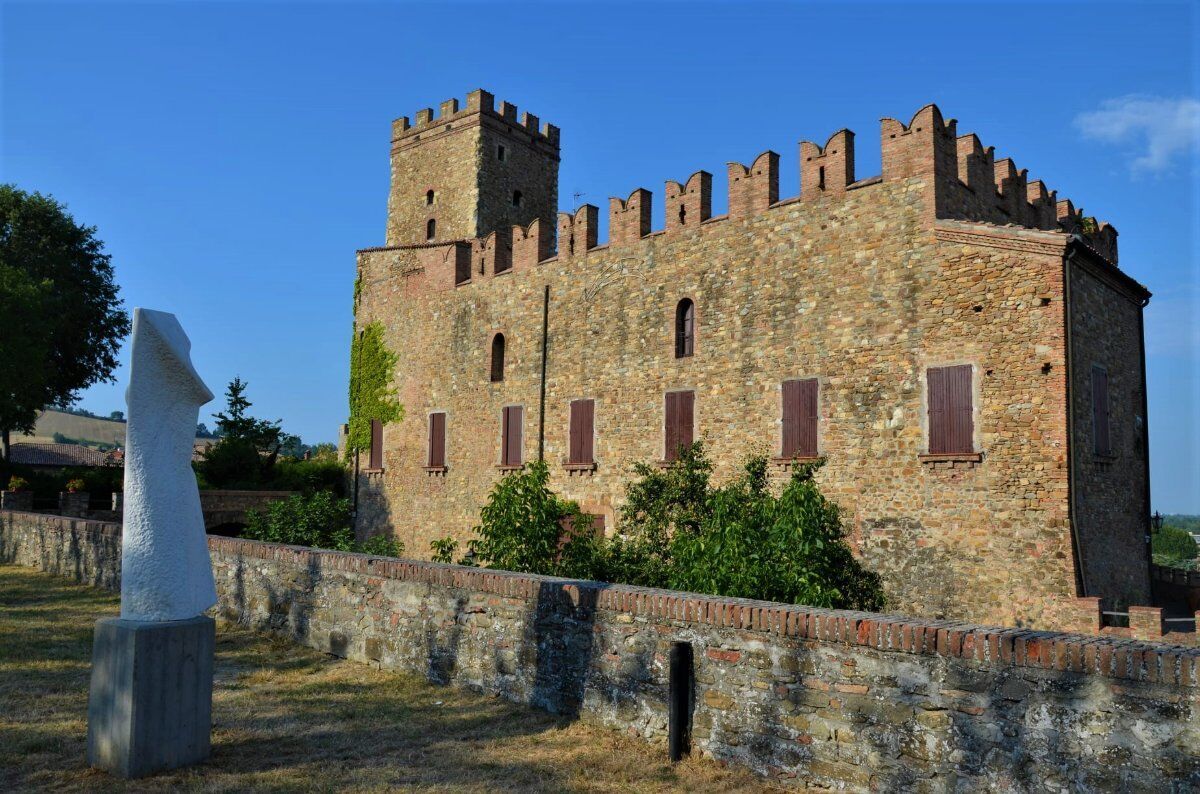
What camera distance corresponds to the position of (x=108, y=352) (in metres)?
33.8

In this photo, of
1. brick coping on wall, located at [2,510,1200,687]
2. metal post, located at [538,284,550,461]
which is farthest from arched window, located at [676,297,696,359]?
→ brick coping on wall, located at [2,510,1200,687]

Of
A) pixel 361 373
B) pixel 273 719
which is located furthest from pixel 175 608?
pixel 361 373

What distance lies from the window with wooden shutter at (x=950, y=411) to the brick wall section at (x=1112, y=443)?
1.35 meters

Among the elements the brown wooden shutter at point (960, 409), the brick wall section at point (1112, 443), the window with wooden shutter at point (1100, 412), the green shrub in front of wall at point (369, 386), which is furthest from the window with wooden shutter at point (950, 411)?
the green shrub in front of wall at point (369, 386)

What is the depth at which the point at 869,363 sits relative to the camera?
13398 millimetres

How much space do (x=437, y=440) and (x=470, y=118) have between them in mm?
8934

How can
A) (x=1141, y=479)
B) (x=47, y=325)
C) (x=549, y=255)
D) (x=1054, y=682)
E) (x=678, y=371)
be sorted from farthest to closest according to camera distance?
1. (x=47, y=325)
2. (x=549, y=255)
3. (x=678, y=371)
4. (x=1141, y=479)
5. (x=1054, y=682)

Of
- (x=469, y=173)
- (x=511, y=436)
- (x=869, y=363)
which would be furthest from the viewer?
(x=469, y=173)

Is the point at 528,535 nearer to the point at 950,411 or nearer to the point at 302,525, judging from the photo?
the point at 302,525

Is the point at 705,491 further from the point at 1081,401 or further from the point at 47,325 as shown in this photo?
the point at 47,325

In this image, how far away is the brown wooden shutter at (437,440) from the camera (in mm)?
21359

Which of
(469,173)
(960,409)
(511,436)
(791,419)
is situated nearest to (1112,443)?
(960,409)

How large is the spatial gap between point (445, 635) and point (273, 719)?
5.20 feet

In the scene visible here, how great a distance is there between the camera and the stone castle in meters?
11.8
